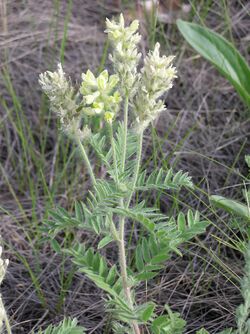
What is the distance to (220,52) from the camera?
2289mm

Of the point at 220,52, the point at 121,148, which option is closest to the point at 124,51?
the point at 121,148

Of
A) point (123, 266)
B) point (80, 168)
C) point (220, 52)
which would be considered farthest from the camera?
point (80, 168)

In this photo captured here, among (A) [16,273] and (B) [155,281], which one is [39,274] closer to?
(A) [16,273]

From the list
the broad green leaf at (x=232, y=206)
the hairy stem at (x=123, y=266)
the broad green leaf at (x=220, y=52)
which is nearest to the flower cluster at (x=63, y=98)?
the hairy stem at (x=123, y=266)

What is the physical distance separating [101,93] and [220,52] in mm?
1113

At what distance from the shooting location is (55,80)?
131cm

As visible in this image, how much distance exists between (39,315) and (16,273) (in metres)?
0.19

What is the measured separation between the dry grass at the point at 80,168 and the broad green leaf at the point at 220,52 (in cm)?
26

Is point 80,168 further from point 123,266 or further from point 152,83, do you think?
point 152,83

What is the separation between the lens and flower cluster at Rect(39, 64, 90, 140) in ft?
4.32

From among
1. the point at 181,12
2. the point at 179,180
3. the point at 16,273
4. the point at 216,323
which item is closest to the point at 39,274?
the point at 16,273

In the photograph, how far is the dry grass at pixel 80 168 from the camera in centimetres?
197

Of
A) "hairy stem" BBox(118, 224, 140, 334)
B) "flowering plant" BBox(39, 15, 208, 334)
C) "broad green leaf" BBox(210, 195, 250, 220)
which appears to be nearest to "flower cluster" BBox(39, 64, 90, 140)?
"flowering plant" BBox(39, 15, 208, 334)

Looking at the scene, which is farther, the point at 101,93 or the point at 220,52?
the point at 220,52
